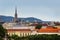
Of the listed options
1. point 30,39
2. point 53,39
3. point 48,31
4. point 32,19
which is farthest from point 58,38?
point 32,19

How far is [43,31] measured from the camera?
46594mm

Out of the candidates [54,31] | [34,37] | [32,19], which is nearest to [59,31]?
[54,31]

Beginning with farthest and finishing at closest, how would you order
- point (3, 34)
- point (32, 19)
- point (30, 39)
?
point (32, 19) → point (3, 34) → point (30, 39)

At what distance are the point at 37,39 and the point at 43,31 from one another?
13774mm

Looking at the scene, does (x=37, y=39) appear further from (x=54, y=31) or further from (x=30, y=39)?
(x=54, y=31)

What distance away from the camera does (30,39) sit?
3188 centimetres

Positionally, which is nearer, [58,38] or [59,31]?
[58,38]

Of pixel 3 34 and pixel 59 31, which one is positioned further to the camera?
pixel 59 31

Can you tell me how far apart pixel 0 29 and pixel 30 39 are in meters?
7.89

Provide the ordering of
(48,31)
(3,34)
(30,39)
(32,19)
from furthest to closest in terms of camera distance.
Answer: (32,19) → (48,31) → (3,34) → (30,39)

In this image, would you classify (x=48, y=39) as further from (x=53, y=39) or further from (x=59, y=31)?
(x=59, y=31)

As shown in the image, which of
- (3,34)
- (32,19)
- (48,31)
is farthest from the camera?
(32,19)

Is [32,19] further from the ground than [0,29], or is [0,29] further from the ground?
[0,29]

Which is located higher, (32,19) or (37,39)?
(37,39)
